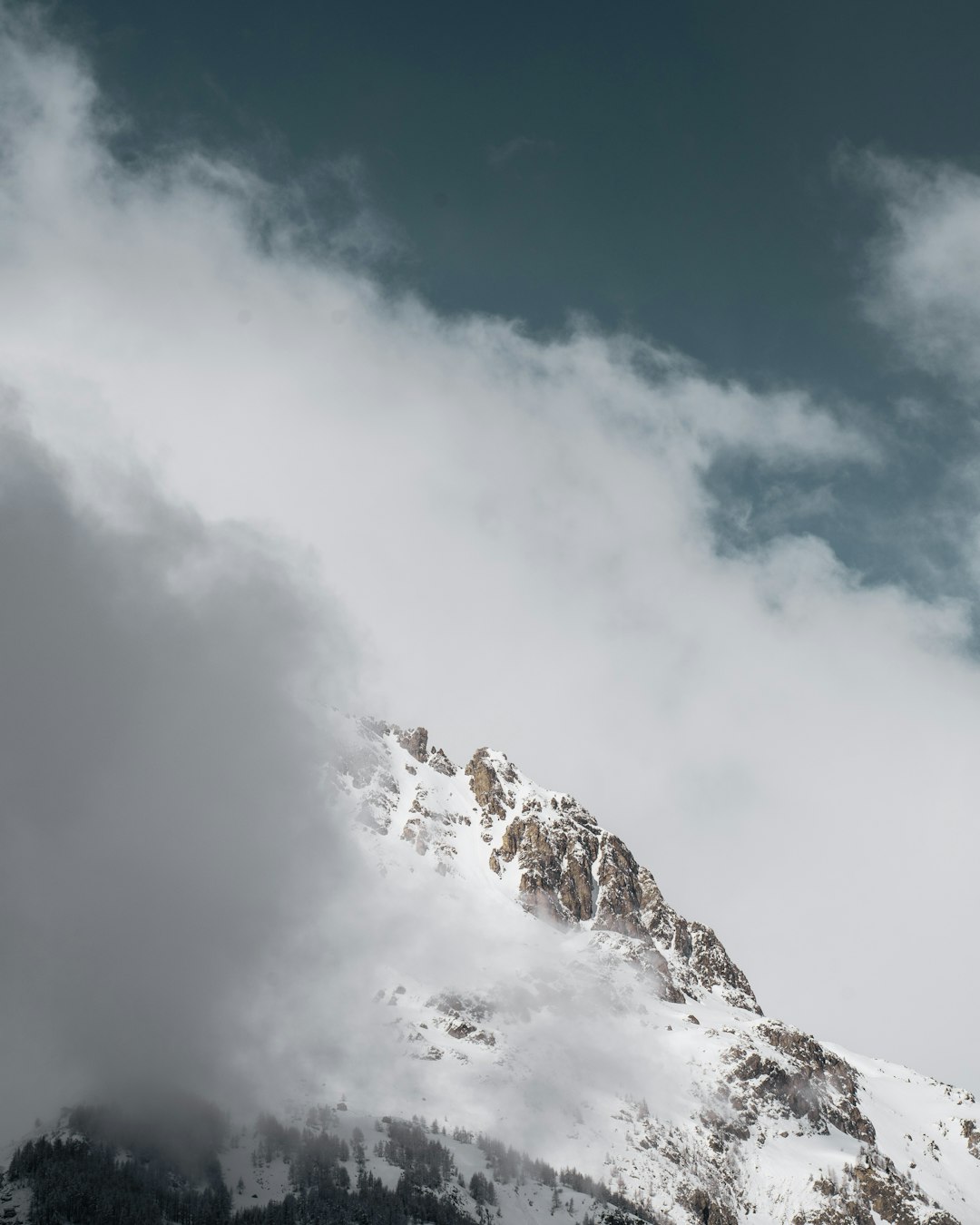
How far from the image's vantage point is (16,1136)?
637 ft

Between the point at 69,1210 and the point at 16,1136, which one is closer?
the point at 69,1210

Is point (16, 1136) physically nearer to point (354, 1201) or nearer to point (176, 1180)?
point (176, 1180)

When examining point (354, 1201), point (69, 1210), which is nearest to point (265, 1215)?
point (354, 1201)

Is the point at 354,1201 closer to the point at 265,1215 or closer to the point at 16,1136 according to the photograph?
the point at 265,1215

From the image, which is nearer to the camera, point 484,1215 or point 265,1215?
point 265,1215

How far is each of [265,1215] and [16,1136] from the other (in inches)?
2230

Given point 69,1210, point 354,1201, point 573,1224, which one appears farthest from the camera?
point 573,1224

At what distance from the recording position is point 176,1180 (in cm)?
18950

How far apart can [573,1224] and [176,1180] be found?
268ft

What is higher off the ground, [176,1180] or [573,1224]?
[573,1224]

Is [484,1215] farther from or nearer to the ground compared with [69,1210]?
farther from the ground

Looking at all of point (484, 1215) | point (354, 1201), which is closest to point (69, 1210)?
point (354, 1201)

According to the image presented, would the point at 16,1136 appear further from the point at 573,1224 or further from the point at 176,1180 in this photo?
the point at 573,1224

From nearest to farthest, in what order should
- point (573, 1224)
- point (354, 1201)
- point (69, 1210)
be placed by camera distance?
point (69, 1210), point (354, 1201), point (573, 1224)
